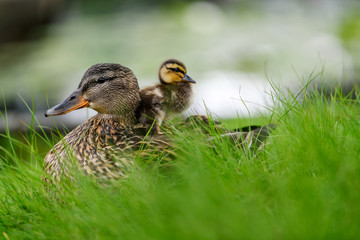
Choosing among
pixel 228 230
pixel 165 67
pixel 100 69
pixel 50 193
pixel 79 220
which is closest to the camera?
pixel 228 230

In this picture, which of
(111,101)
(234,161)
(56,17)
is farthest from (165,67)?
(56,17)

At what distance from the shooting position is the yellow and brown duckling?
2.16 meters

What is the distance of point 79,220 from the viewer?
5.58 ft

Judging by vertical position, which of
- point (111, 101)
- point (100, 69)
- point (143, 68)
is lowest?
point (143, 68)

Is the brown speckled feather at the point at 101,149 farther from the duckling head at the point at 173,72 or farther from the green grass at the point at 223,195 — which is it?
the duckling head at the point at 173,72

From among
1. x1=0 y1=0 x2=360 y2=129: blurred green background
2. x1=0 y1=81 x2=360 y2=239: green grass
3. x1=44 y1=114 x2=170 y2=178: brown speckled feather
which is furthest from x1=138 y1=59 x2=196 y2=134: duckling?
x1=0 y1=0 x2=360 y2=129: blurred green background

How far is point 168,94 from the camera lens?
2801 mm

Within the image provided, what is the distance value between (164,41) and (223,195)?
23.4 ft

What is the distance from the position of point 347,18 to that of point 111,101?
7.71 meters

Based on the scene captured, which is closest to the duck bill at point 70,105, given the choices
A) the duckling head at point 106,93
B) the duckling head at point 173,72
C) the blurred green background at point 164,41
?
the duckling head at point 106,93

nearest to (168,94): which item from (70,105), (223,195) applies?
(70,105)

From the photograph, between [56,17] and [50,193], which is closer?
[50,193]

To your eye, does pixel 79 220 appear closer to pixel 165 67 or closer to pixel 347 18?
pixel 165 67

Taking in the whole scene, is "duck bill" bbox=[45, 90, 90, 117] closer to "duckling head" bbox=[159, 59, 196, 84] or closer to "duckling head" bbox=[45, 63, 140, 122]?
"duckling head" bbox=[45, 63, 140, 122]
